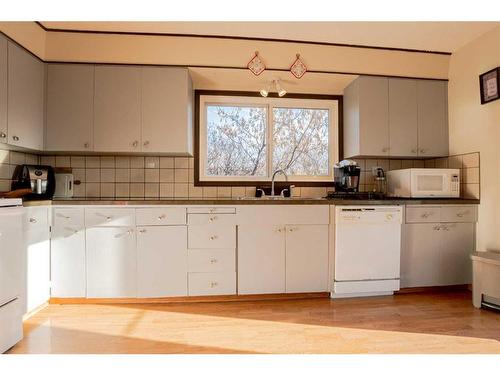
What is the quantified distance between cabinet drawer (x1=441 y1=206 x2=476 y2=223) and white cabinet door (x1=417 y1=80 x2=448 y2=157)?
2.02 ft

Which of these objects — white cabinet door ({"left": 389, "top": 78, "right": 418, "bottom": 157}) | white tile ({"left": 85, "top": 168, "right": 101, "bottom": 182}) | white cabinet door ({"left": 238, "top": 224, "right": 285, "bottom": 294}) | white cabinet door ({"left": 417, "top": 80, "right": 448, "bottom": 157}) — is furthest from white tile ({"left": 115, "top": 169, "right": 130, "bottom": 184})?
white cabinet door ({"left": 417, "top": 80, "right": 448, "bottom": 157})

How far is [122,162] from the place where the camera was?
2910 mm

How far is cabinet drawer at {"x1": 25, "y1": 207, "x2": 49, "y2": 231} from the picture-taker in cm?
208

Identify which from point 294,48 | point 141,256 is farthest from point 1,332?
point 294,48

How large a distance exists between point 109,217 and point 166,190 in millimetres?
730

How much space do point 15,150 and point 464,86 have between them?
4206mm

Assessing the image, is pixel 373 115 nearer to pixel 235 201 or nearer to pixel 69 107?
pixel 235 201

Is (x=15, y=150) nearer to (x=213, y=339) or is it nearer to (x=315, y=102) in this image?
(x=213, y=339)

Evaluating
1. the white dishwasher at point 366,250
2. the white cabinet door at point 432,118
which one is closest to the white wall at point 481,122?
the white cabinet door at point 432,118

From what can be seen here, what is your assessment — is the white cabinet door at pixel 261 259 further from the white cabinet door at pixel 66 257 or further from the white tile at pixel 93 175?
the white tile at pixel 93 175

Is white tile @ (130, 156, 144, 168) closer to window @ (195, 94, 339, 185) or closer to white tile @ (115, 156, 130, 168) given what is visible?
white tile @ (115, 156, 130, 168)

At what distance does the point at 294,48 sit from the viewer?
2.74 meters

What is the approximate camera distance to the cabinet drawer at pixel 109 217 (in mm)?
2311

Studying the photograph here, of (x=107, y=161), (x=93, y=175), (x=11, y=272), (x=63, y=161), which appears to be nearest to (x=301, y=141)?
(x=107, y=161)
